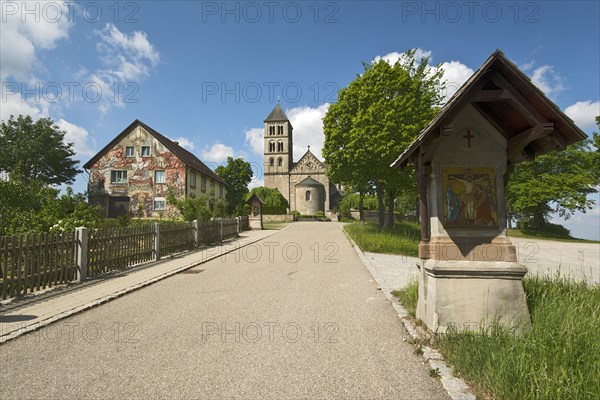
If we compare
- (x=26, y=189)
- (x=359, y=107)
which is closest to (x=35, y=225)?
(x=26, y=189)

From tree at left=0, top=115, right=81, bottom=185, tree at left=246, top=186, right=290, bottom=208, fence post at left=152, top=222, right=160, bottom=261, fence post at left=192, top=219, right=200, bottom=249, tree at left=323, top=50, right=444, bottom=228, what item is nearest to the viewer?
fence post at left=152, top=222, right=160, bottom=261

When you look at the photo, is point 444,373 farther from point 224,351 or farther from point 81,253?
point 81,253

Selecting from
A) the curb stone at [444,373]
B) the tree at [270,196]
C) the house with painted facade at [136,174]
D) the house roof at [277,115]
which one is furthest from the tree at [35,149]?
the curb stone at [444,373]

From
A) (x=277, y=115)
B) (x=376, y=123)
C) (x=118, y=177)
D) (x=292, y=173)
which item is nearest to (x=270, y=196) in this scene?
(x=292, y=173)

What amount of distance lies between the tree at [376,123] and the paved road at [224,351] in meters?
14.0

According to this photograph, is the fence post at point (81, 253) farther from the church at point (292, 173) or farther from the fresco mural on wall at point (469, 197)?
the church at point (292, 173)

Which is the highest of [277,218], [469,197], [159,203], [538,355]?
[159,203]

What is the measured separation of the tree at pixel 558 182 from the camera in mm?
32781

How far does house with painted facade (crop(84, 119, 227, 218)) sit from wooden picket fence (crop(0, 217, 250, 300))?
65.2 feet

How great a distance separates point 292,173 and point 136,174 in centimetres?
4727

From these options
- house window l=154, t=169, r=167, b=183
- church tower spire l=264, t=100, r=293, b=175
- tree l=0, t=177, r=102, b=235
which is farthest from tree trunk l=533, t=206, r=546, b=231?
church tower spire l=264, t=100, r=293, b=175

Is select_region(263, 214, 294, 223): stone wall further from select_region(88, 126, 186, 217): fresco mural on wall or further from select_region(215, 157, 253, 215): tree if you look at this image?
select_region(88, 126, 186, 217): fresco mural on wall

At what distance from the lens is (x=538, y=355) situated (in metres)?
3.37

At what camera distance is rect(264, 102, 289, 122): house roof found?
8194 centimetres
